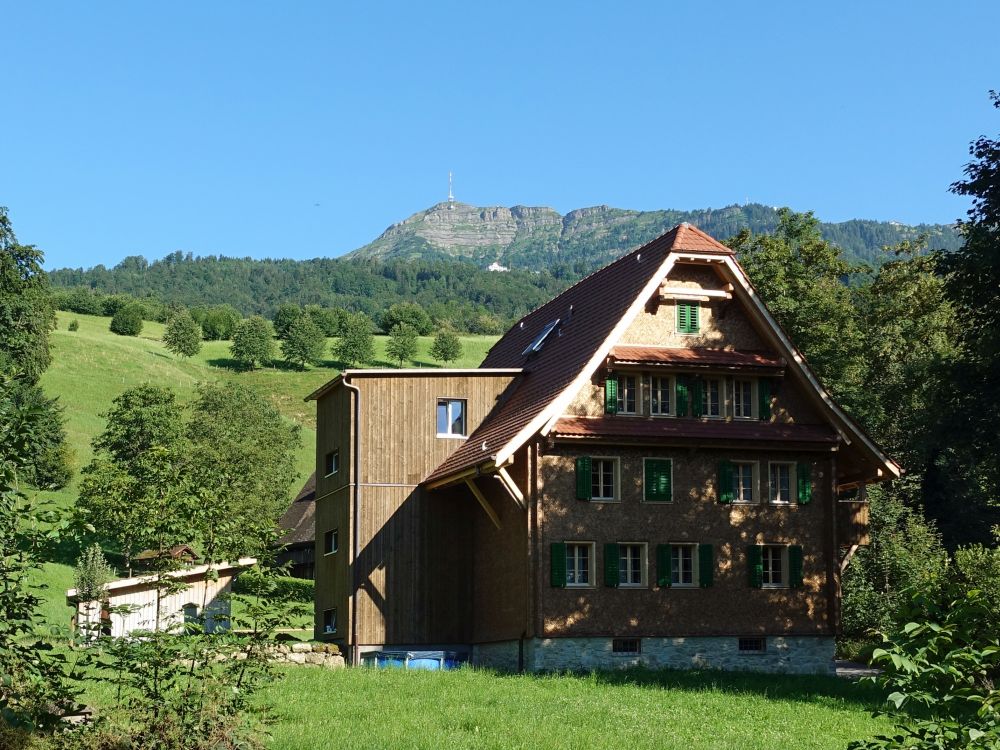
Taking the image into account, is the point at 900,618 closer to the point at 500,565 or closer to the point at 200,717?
the point at 200,717

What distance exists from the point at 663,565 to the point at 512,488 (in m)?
4.39

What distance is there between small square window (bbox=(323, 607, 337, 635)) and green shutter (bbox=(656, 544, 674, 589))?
31.6 feet

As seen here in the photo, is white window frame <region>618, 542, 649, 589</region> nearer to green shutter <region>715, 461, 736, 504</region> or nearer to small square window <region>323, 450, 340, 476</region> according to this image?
green shutter <region>715, 461, 736, 504</region>

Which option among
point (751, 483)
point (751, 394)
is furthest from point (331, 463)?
point (751, 394)

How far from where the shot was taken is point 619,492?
3231 cm

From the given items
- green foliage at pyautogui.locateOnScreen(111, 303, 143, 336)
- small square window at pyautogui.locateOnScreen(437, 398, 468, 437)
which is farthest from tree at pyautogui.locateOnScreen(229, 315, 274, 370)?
small square window at pyautogui.locateOnScreen(437, 398, 468, 437)

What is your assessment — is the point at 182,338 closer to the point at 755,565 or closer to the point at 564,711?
the point at 755,565

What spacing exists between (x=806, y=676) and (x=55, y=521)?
23101mm

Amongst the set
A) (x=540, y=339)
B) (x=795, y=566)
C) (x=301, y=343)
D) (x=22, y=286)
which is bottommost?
(x=795, y=566)

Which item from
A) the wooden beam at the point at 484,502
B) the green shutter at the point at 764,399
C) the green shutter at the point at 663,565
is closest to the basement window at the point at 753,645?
the green shutter at the point at 663,565

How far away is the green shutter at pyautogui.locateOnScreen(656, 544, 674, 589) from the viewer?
105ft

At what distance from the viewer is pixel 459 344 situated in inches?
6122

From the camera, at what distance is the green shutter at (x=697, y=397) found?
3334 cm

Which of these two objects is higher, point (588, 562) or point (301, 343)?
point (301, 343)
